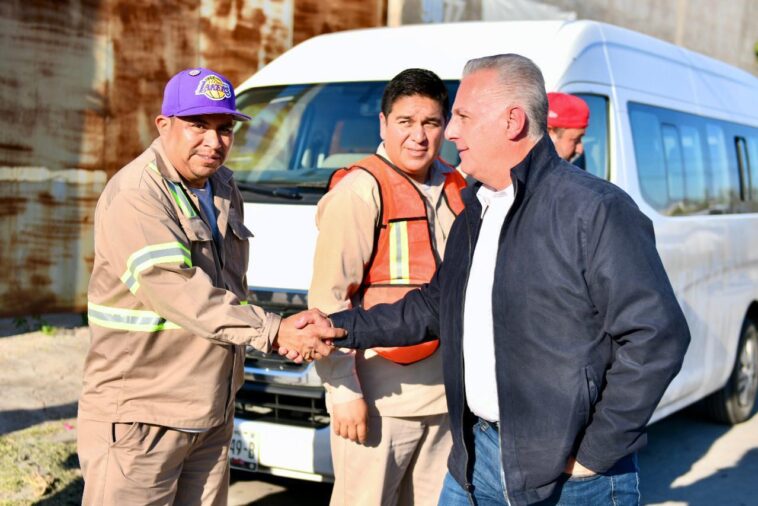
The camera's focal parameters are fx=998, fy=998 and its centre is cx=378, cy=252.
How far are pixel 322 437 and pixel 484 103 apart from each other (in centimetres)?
217

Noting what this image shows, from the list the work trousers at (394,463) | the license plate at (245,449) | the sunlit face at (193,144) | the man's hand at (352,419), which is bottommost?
the license plate at (245,449)

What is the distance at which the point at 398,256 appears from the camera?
3.50m

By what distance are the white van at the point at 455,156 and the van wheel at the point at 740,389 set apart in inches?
10.4

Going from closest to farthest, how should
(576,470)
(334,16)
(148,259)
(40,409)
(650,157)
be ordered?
1. (576,470)
2. (148,259)
3. (650,157)
4. (40,409)
5. (334,16)

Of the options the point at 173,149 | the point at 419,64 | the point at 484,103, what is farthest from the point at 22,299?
the point at 484,103

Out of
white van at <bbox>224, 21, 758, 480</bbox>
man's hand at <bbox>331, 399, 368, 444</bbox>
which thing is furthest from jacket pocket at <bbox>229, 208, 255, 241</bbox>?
white van at <bbox>224, 21, 758, 480</bbox>

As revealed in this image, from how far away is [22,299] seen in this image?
7.86 m

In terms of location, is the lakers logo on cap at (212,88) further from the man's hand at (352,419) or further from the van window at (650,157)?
the van window at (650,157)

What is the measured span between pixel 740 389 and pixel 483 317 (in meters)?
5.24

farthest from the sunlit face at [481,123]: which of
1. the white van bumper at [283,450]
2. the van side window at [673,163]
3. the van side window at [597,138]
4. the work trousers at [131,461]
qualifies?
the van side window at [673,163]

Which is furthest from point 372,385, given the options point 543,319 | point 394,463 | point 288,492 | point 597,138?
point 597,138

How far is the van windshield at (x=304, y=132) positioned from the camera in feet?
17.6

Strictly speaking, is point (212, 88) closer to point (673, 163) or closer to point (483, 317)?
point (483, 317)

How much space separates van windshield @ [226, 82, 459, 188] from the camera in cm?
537
